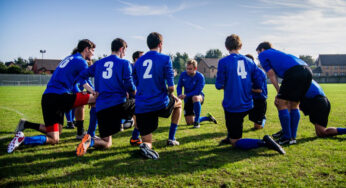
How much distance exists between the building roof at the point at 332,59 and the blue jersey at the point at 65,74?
109m

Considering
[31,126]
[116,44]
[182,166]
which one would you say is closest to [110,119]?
[116,44]

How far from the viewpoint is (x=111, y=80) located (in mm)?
4297

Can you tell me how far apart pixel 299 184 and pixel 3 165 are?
4.32m

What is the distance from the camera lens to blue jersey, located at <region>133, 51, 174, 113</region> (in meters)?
4.04

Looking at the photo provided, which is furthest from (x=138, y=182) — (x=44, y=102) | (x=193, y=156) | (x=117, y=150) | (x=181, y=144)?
(x=44, y=102)

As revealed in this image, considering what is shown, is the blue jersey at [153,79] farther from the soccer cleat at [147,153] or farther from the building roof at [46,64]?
the building roof at [46,64]

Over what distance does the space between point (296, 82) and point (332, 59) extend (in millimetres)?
109197

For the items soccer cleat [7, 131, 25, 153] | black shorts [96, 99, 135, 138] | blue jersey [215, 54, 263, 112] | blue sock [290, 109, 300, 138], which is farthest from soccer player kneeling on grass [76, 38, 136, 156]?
blue sock [290, 109, 300, 138]

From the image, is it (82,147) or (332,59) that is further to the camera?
(332,59)

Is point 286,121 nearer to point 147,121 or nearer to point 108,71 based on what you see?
point 147,121

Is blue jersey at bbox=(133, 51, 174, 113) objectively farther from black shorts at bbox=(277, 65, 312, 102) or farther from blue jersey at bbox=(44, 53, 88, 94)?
black shorts at bbox=(277, 65, 312, 102)

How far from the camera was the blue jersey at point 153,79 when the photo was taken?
4.04 metres

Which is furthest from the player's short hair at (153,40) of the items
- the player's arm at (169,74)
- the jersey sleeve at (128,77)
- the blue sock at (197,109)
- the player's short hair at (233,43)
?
the blue sock at (197,109)

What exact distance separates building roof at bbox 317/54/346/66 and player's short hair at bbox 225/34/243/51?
108 m
